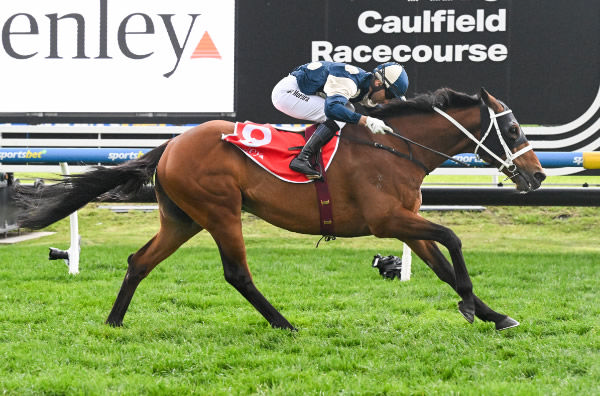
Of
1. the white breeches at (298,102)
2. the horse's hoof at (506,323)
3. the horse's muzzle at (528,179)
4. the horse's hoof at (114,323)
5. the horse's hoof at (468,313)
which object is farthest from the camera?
the white breeches at (298,102)

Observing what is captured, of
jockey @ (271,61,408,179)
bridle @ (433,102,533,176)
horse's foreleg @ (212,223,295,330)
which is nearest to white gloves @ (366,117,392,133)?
jockey @ (271,61,408,179)

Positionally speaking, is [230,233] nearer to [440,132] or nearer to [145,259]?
[145,259]

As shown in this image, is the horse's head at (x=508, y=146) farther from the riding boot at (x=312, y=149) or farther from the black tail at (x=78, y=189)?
the black tail at (x=78, y=189)

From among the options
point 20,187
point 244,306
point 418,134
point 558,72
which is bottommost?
point 244,306

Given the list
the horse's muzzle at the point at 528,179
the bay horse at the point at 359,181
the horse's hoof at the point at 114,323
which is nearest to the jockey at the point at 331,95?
the bay horse at the point at 359,181

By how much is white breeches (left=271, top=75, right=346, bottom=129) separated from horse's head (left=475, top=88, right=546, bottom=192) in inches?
36.4

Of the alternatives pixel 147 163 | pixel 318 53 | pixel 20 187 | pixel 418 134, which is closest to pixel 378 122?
pixel 418 134

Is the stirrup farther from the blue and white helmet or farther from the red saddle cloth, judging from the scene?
the blue and white helmet

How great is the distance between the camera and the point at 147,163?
17.0 feet

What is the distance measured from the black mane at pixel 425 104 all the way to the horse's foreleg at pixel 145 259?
5.01 feet

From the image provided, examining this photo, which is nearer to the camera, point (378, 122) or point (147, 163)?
point (378, 122)

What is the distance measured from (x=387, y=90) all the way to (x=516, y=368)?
6.96 feet

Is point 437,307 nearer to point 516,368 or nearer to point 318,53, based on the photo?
point 516,368

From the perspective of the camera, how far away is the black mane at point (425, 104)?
5.03 meters
